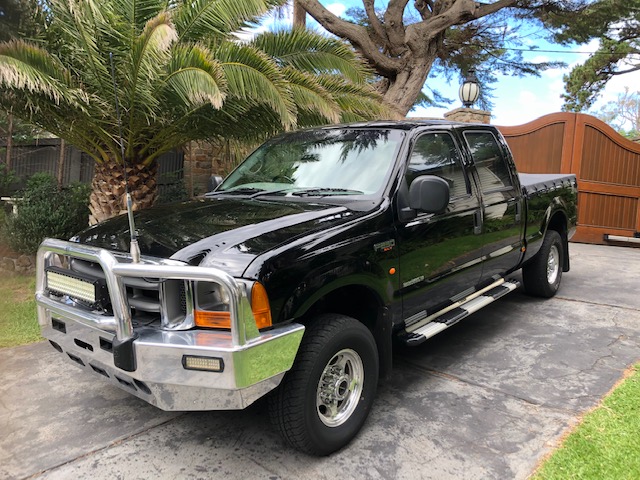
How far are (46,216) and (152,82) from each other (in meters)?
3.51

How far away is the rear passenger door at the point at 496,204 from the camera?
4512 millimetres

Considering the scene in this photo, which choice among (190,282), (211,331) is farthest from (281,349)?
(190,282)

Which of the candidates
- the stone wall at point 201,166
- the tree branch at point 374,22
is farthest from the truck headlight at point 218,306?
the tree branch at point 374,22

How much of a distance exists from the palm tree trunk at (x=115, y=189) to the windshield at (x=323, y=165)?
3183mm

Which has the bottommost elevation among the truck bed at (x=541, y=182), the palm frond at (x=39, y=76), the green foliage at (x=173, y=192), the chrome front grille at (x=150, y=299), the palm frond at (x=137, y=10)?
the chrome front grille at (x=150, y=299)

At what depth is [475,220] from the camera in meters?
4.26

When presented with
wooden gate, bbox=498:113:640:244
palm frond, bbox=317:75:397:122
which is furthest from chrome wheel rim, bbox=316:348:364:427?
wooden gate, bbox=498:113:640:244

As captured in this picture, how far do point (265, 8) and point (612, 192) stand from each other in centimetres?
862

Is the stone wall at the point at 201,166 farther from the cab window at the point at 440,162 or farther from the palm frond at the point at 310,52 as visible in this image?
the cab window at the point at 440,162

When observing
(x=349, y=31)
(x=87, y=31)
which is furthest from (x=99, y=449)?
(x=349, y=31)

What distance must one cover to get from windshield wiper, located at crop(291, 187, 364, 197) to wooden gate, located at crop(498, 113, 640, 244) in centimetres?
882

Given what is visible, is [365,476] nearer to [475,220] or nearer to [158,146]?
[475,220]

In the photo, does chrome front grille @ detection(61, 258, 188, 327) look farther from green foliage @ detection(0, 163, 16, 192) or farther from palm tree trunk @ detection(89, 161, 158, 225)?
green foliage @ detection(0, 163, 16, 192)

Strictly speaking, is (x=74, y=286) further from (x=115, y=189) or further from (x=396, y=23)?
(x=396, y=23)
